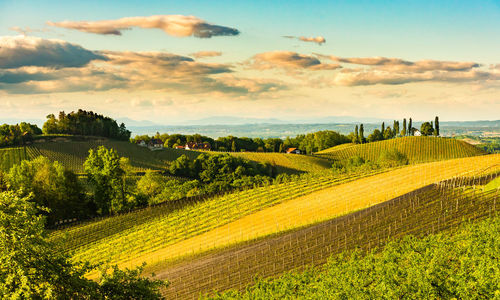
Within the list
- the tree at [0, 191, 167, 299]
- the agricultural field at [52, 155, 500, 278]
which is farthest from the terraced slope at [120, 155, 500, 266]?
the tree at [0, 191, 167, 299]

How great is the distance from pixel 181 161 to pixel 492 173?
93.9m

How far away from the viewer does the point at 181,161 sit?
404 ft

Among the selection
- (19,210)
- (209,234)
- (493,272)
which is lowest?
(209,234)

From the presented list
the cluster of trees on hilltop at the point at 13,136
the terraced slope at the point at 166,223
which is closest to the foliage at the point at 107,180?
the terraced slope at the point at 166,223

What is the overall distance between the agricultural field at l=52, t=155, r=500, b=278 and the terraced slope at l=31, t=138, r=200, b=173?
229ft

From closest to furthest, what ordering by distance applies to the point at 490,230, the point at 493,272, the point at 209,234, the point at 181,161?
the point at 493,272 < the point at 490,230 < the point at 209,234 < the point at 181,161

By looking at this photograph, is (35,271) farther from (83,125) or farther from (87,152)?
(83,125)

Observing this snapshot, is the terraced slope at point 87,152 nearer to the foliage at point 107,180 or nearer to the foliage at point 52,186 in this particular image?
the foliage at point 52,186

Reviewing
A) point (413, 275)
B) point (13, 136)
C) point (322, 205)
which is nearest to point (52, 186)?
point (322, 205)

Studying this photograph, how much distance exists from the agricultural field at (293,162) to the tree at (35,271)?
11575 cm

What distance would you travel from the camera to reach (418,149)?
144875mm

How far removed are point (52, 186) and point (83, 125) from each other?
11897cm

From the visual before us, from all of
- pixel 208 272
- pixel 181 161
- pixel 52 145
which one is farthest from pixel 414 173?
pixel 52 145

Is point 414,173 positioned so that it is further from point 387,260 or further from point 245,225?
point 387,260
